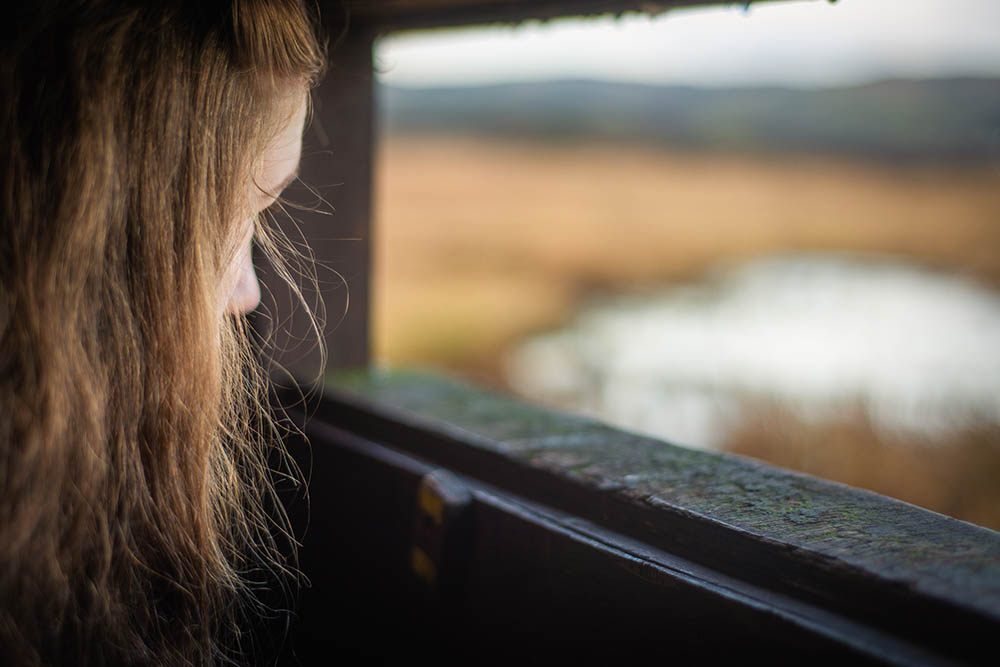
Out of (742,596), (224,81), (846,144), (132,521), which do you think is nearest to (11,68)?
(224,81)

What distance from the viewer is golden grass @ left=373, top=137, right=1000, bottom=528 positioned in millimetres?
3744

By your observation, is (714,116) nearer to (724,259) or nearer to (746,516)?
(724,259)

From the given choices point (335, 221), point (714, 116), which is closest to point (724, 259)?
point (714, 116)

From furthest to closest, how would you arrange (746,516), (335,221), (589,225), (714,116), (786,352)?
(589,225) < (714,116) < (786,352) < (335,221) < (746,516)

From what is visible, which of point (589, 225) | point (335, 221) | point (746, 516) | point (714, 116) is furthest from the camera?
point (589, 225)

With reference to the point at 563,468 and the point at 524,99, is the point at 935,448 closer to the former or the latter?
the point at 563,468

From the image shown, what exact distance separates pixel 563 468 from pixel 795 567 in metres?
0.27

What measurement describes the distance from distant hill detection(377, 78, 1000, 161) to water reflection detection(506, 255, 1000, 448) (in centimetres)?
70

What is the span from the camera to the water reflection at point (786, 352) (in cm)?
275

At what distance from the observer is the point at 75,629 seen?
0.66 meters

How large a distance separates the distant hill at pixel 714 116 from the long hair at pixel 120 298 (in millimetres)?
2494

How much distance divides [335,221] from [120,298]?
60 cm

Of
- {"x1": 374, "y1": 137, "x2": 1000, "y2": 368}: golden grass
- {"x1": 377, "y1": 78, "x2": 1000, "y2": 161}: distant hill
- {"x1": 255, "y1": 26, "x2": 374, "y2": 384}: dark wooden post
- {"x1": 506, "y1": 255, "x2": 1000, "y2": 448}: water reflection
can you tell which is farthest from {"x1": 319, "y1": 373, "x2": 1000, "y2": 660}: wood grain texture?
{"x1": 374, "y1": 137, "x2": 1000, "y2": 368}: golden grass

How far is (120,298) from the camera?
0.68 meters
